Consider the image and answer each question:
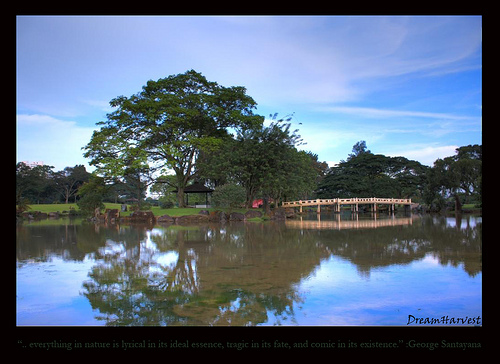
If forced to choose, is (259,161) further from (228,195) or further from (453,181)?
(453,181)

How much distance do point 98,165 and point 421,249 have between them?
2307 cm

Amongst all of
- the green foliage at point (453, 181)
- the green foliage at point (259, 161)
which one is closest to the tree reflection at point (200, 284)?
the green foliage at point (259, 161)

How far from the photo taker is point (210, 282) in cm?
555

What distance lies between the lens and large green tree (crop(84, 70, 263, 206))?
23703 mm

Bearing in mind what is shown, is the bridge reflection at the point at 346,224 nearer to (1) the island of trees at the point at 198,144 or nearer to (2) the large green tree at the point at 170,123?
(1) the island of trees at the point at 198,144

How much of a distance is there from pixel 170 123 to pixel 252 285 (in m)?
20.2

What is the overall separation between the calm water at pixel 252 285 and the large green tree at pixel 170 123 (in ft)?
51.8

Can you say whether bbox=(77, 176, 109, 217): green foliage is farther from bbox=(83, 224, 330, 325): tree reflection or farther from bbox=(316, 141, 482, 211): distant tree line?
bbox=(316, 141, 482, 211): distant tree line

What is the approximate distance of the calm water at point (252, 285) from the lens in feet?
13.1

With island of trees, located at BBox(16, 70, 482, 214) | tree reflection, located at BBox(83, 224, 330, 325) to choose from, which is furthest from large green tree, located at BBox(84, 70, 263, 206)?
tree reflection, located at BBox(83, 224, 330, 325)

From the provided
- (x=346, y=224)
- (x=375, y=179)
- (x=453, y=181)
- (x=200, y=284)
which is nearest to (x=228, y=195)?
(x=346, y=224)

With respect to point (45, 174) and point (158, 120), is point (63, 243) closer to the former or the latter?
point (158, 120)

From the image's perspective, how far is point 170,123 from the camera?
23922 millimetres
